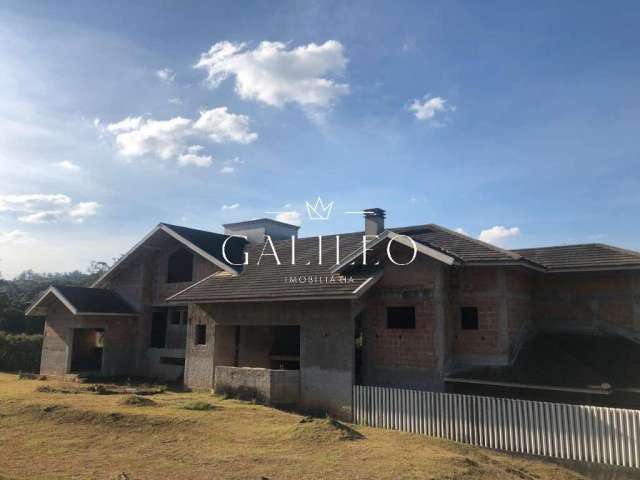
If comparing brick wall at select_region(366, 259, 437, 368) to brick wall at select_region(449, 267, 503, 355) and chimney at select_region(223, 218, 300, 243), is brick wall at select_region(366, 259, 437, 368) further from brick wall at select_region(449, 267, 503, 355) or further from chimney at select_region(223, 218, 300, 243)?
chimney at select_region(223, 218, 300, 243)

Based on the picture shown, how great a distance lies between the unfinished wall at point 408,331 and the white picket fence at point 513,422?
4.52 feet

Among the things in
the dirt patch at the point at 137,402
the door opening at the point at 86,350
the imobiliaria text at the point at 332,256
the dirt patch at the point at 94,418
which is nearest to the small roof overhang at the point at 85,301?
the door opening at the point at 86,350

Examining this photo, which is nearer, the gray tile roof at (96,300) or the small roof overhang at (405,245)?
the small roof overhang at (405,245)

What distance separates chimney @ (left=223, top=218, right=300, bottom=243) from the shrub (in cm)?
1257

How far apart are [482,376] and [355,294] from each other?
4.19m

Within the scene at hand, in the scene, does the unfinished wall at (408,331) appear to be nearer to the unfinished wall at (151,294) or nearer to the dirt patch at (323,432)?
the dirt patch at (323,432)

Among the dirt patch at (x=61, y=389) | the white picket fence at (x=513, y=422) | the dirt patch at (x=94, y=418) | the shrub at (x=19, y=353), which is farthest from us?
the shrub at (x=19, y=353)

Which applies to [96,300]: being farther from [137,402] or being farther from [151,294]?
[137,402]

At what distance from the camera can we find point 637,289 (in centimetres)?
1572

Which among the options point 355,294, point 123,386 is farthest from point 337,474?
point 123,386

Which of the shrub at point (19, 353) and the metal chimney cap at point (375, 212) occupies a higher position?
the metal chimney cap at point (375, 212)

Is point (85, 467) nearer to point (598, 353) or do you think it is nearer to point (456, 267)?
point (456, 267)

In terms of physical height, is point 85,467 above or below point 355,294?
below

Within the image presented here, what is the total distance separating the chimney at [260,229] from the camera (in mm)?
27547
